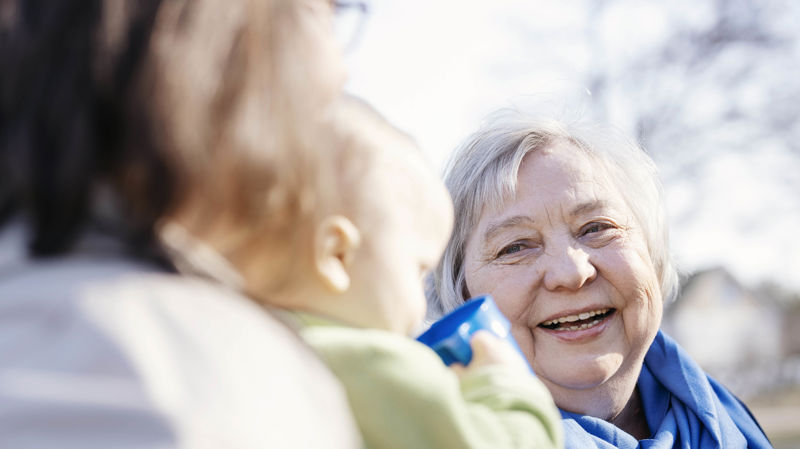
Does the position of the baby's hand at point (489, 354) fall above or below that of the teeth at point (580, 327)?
above

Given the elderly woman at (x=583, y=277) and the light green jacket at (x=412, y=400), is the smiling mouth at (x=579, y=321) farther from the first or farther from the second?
the light green jacket at (x=412, y=400)

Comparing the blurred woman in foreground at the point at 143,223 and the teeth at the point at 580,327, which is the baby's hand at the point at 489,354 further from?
the teeth at the point at 580,327

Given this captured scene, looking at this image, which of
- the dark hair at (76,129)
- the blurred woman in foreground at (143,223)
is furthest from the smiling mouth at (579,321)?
the dark hair at (76,129)

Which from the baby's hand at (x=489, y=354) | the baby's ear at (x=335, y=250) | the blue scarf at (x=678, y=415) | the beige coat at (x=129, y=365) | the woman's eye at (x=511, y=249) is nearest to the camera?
the beige coat at (x=129, y=365)

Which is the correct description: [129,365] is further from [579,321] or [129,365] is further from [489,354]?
[579,321]

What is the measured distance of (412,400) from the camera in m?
1.17

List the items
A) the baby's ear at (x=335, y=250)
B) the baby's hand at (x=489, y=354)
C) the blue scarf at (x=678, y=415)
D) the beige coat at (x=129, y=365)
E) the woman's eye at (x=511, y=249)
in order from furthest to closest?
the woman's eye at (x=511, y=249)
the blue scarf at (x=678, y=415)
the baby's hand at (x=489, y=354)
the baby's ear at (x=335, y=250)
the beige coat at (x=129, y=365)

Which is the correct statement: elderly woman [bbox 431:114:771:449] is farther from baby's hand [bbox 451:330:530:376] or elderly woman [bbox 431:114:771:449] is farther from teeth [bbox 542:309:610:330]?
baby's hand [bbox 451:330:530:376]

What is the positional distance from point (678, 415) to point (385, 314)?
162 cm

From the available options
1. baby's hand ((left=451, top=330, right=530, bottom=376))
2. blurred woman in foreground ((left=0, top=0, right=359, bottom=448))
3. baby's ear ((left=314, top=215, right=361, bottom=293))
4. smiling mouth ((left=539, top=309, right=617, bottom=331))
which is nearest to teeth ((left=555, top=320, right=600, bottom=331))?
smiling mouth ((left=539, top=309, right=617, bottom=331))

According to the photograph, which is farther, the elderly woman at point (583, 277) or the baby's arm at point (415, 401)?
the elderly woman at point (583, 277)

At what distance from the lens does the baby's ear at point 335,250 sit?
1.15 m

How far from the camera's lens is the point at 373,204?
1.22 meters

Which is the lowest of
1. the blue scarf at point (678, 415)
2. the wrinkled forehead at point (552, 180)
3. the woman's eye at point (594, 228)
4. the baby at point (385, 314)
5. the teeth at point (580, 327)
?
the blue scarf at point (678, 415)
